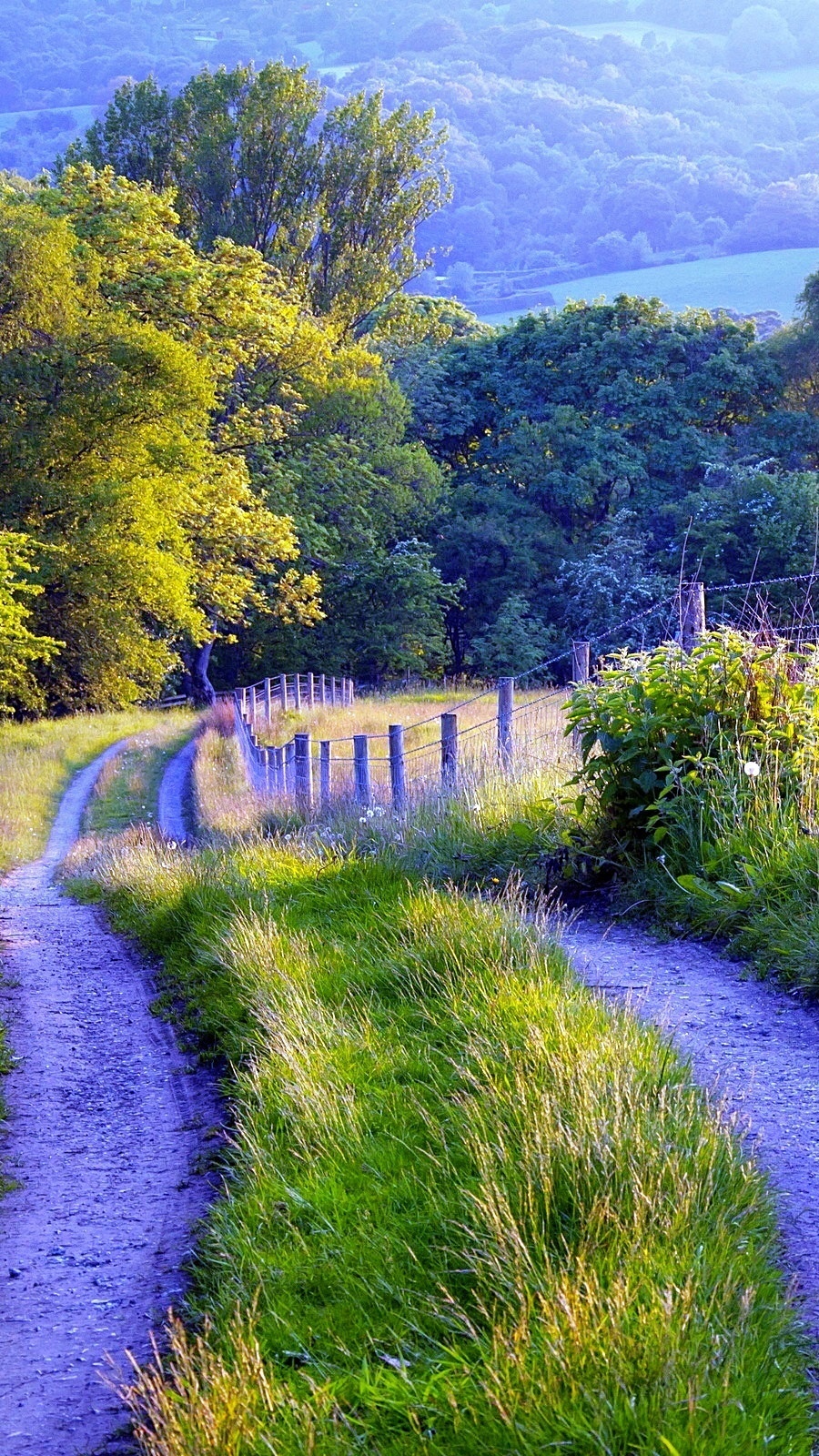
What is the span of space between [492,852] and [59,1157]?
3.73 m

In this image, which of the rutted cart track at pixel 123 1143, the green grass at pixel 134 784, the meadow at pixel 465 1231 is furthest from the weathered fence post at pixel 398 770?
the green grass at pixel 134 784

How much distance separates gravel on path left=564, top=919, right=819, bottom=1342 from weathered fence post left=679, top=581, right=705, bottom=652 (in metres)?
3.00

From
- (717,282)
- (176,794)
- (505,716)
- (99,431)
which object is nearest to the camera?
(505,716)

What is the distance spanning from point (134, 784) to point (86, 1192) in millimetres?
20852

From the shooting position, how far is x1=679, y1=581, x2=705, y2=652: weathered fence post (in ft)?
31.5

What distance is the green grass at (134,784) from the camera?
21.9 m

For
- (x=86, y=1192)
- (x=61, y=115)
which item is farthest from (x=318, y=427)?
(x=61, y=115)

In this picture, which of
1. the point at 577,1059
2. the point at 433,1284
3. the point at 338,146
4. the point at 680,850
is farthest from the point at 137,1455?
the point at 338,146

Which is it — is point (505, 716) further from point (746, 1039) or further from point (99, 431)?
point (99, 431)

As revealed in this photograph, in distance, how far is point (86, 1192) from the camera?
A: 478 cm

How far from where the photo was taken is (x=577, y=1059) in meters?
4.16

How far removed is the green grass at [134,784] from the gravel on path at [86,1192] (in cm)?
1309

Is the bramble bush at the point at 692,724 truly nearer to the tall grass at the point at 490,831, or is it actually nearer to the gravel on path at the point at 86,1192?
the tall grass at the point at 490,831

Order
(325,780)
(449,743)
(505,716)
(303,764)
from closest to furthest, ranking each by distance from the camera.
Result: (449,743)
(505,716)
(325,780)
(303,764)
